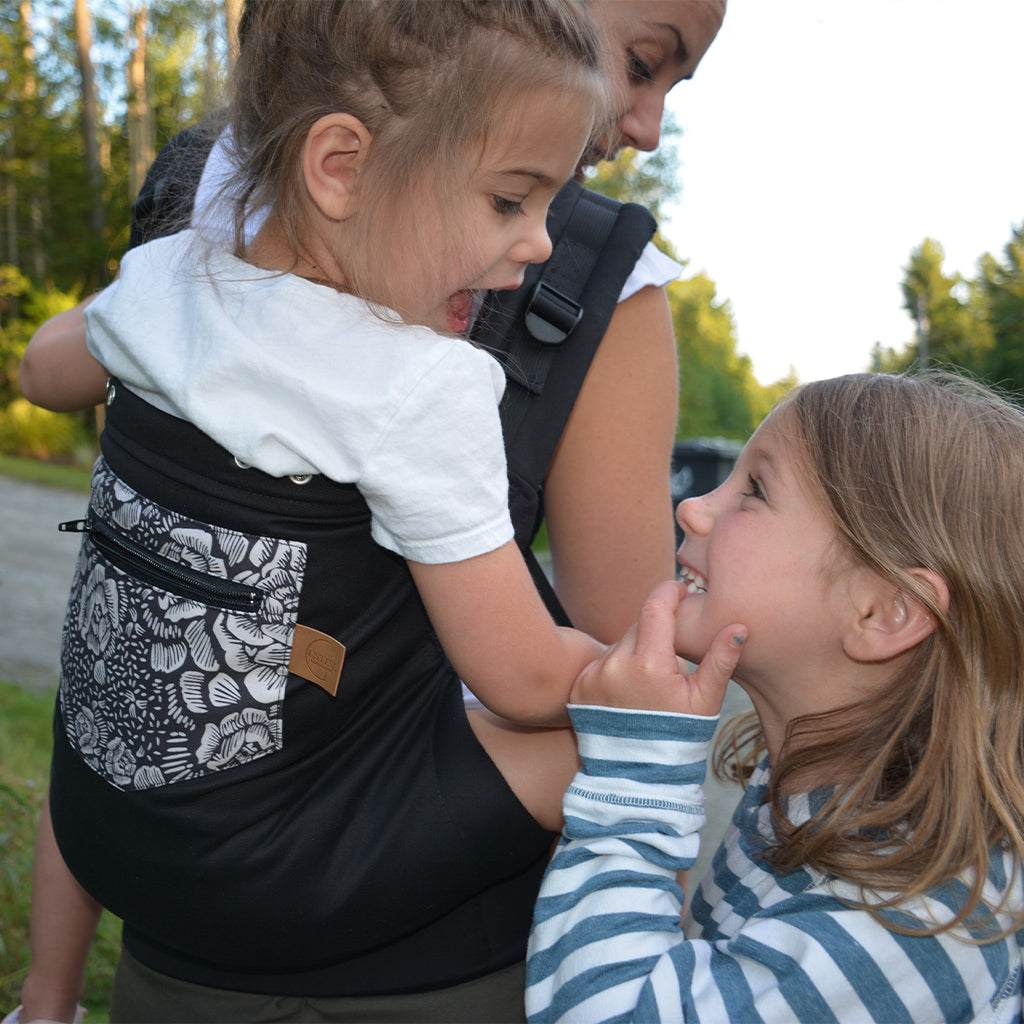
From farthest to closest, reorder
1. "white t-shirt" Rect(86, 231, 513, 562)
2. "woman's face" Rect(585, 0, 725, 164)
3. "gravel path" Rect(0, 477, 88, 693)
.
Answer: "gravel path" Rect(0, 477, 88, 693) < "woman's face" Rect(585, 0, 725, 164) < "white t-shirt" Rect(86, 231, 513, 562)

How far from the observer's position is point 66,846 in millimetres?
1319

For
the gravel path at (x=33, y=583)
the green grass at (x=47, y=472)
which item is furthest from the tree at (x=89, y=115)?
the gravel path at (x=33, y=583)

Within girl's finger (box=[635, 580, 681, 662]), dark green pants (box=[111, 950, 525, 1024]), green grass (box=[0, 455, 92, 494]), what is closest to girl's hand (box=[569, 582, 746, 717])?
girl's finger (box=[635, 580, 681, 662])

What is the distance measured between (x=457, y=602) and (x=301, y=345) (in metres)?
0.35

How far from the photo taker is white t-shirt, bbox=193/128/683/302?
1.34 m

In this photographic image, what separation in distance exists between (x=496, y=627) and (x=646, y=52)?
1.12 metres

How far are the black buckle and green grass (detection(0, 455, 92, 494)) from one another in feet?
42.2

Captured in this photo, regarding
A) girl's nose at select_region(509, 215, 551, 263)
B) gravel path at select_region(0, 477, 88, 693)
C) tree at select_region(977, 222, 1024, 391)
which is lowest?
tree at select_region(977, 222, 1024, 391)

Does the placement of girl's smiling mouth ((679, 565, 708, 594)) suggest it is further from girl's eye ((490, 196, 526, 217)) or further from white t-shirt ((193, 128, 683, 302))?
girl's eye ((490, 196, 526, 217))

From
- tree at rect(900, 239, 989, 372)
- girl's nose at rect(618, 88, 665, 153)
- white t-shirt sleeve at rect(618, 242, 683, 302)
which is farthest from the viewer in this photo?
tree at rect(900, 239, 989, 372)

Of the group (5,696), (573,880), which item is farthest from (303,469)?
(5,696)

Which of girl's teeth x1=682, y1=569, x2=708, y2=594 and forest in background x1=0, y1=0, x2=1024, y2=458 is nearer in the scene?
girl's teeth x1=682, y1=569, x2=708, y2=594

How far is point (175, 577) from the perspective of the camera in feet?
3.79

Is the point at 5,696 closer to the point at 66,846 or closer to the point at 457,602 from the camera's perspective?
the point at 66,846
